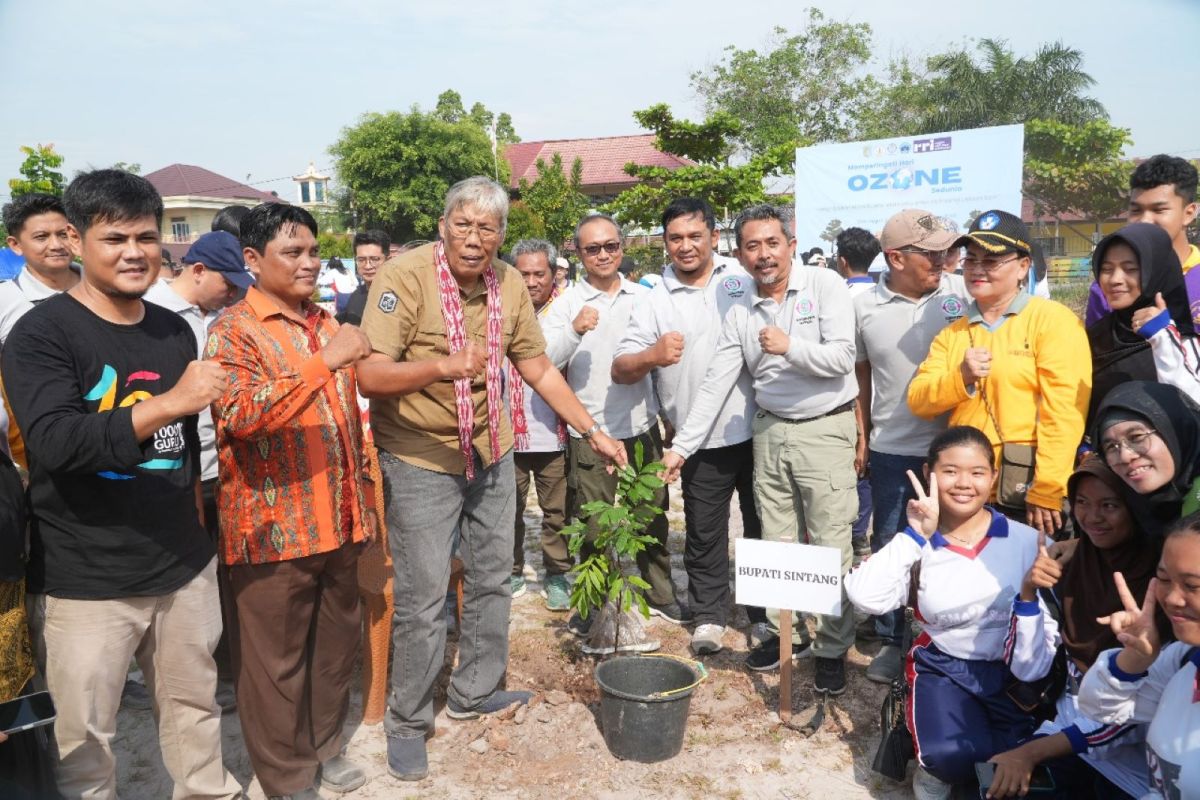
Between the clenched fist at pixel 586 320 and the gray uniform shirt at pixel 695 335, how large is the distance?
0.20 m

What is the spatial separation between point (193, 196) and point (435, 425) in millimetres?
56339

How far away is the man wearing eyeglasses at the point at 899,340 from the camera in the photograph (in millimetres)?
3830

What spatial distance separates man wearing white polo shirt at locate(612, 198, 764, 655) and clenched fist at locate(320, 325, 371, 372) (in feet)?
5.92

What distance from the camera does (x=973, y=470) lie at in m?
3.02

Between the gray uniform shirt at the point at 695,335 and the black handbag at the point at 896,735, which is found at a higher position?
the gray uniform shirt at the point at 695,335

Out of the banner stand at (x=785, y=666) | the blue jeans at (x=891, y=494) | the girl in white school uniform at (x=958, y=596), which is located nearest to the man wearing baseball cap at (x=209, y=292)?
the banner stand at (x=785, y=666)

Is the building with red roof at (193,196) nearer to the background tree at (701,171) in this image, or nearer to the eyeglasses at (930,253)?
the background tree at (701,171)

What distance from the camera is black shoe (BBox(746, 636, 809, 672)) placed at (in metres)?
4.07

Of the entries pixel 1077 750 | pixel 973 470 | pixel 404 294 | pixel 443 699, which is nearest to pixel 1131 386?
pixel 973 470

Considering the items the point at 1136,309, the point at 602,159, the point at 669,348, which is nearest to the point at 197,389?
the point at 669,348

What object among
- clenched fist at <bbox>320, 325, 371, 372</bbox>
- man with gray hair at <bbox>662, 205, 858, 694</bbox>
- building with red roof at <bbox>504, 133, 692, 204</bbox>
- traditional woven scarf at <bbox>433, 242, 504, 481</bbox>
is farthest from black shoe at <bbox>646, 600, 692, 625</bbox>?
building with red roof at <bbox>504, 133, 692, 204</bbox>

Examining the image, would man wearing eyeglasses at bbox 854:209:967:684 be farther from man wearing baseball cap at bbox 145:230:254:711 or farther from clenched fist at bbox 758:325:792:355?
man wearing baseball cap at bbox 145:230:254:711

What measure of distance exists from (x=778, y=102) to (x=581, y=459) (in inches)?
1212

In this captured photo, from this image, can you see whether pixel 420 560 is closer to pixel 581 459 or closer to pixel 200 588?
pixel 200 588
